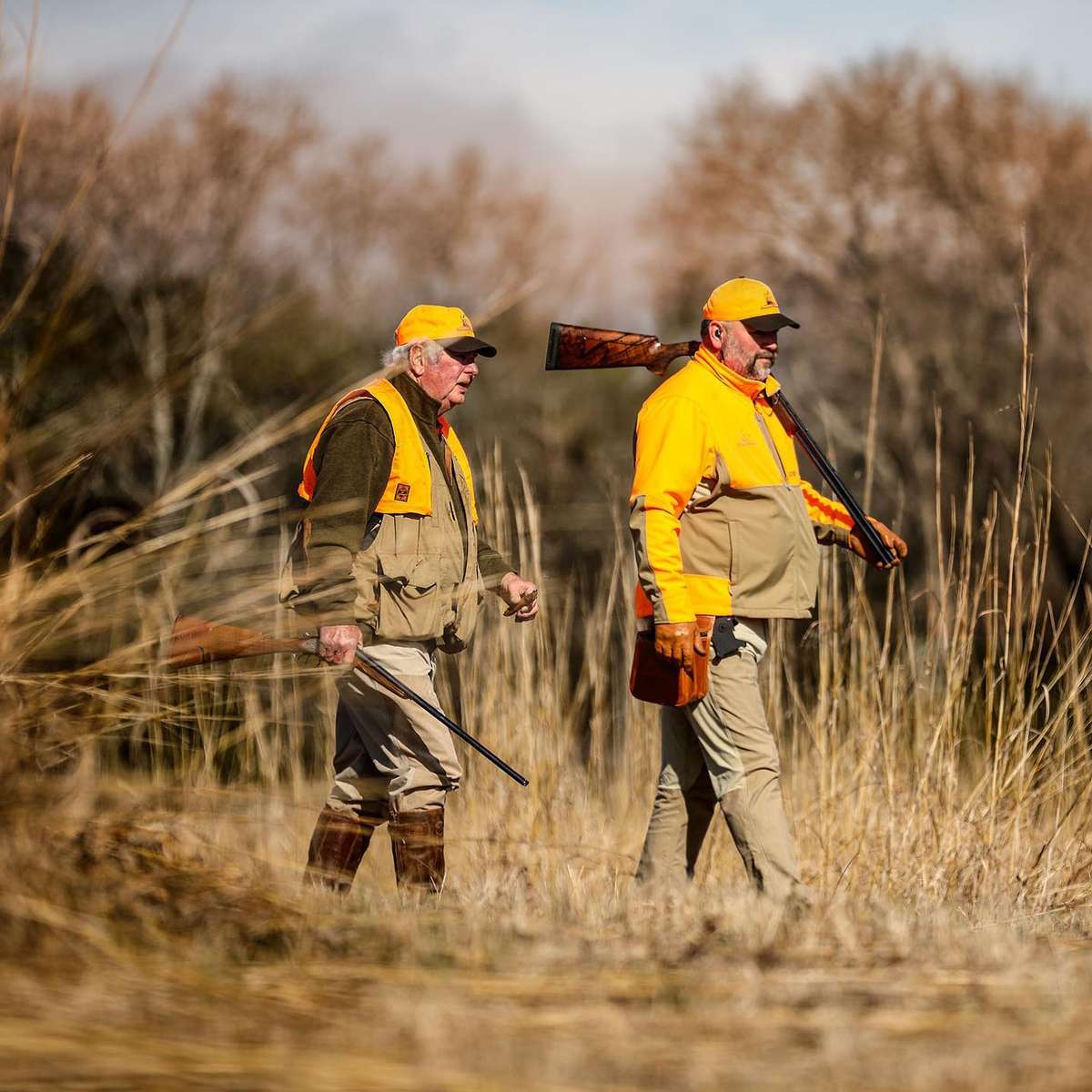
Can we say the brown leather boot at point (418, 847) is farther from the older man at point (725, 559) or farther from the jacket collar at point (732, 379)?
the jacket collar at point (732, 379)

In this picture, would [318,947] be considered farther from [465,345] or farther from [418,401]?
[465,345]

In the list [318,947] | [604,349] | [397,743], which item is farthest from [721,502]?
[318,947]

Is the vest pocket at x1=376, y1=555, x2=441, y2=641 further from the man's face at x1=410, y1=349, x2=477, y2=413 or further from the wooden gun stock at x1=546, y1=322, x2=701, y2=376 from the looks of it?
the wooden gun stock at x1=546, y1=322, x2=701, y2=376

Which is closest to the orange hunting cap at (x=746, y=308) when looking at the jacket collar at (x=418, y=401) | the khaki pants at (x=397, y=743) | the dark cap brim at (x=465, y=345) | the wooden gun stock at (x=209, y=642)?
the dark cap brim at (x=465, y=345)

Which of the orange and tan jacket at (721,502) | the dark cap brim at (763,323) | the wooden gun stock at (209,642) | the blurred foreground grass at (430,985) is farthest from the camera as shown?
the dark cap brim at (763,323)

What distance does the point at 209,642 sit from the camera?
352 centimetres

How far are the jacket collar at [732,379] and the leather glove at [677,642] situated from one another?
72 centimetres

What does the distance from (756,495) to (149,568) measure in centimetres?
189

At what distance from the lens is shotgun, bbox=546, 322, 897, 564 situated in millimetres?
4688

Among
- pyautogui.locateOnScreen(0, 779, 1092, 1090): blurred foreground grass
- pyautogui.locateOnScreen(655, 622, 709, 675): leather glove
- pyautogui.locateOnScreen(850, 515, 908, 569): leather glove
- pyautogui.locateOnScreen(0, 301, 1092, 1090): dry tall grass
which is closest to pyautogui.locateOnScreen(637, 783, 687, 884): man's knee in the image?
pyautogui.locateOnScreen(0, 301, 1092, 1090): dry tall grass

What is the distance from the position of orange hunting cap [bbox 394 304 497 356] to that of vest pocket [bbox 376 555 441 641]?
630 millimetres

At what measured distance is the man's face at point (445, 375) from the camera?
4.73 metres

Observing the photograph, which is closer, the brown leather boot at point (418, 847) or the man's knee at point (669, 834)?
the brown leather boot at point (418, 847)

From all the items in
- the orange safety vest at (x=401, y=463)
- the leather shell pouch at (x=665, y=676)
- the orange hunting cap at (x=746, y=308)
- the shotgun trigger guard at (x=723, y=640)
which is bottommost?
the leather shell pouch at (x=665, y=676)
